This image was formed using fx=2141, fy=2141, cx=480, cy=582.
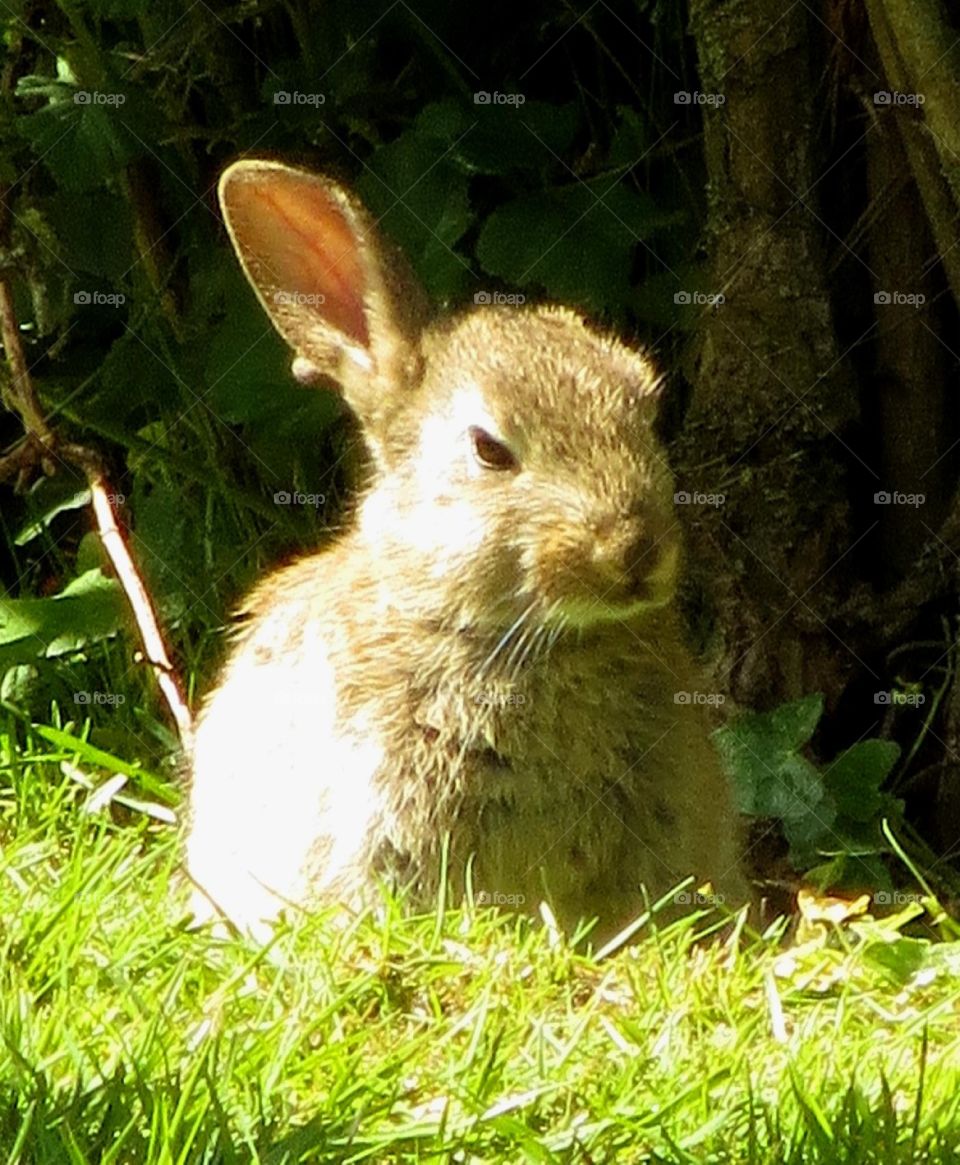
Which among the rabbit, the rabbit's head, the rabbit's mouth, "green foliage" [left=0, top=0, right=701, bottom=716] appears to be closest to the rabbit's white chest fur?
the rabbit

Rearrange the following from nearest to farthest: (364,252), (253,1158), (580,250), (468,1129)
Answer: (253,1158) < (468,1129) < (364,252) < (580,250)

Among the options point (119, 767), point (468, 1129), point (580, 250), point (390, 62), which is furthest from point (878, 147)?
point (468, 1129)

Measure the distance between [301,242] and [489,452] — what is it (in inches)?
28.5

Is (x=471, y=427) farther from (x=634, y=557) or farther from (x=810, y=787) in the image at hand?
(x=810, y=787)

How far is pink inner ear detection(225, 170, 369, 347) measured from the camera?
15.2 feet

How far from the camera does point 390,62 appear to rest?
5969 millimetres

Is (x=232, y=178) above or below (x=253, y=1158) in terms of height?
above

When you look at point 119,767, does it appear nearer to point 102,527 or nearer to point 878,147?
point 102,527

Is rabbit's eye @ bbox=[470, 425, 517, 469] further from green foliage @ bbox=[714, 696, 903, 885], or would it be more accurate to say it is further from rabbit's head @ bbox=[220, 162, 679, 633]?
green foliage @ bbox=[714, 696, 903, 885]

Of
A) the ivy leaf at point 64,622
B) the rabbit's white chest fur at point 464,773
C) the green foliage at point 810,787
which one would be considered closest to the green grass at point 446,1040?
the rabbit's white chest fur at point 464,773

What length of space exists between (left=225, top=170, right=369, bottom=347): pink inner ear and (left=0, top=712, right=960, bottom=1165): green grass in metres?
1.33

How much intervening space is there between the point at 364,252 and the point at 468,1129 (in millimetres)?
2071

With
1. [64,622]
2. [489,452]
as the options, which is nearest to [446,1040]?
[489,452]

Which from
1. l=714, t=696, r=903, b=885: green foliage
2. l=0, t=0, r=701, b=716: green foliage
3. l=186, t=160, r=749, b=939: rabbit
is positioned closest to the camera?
l=186, t=160, r=749, b=939: rabbit
